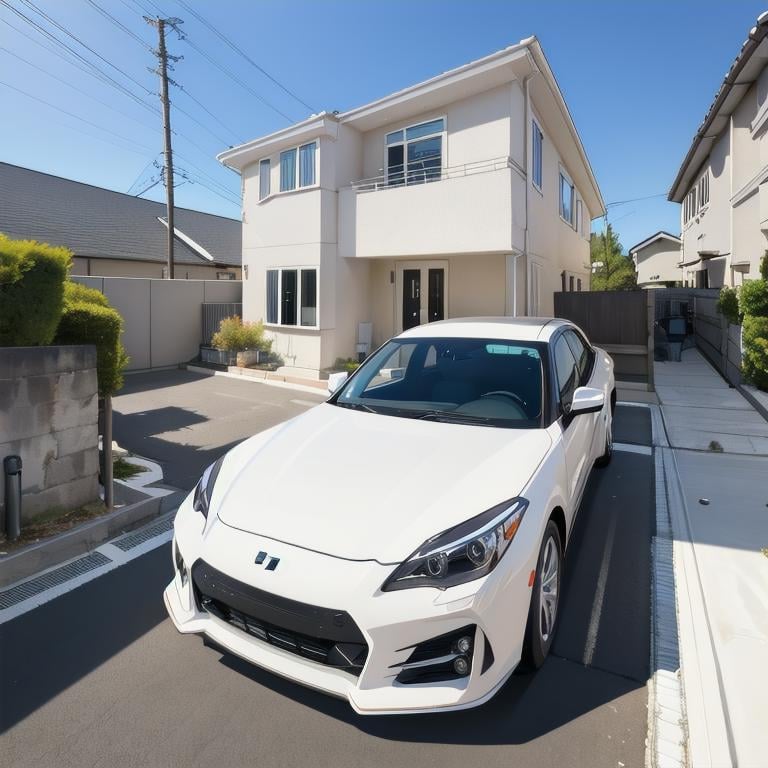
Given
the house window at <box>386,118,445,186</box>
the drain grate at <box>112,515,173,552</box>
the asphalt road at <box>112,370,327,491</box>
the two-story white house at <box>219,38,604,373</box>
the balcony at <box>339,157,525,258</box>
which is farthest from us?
the house window at <box>386,118,445,186</box>

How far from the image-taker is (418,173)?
11.8 m

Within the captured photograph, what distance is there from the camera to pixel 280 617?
2023mm

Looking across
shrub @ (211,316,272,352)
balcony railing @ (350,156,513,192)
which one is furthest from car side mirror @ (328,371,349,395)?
shrub @ (211,316,272,352)

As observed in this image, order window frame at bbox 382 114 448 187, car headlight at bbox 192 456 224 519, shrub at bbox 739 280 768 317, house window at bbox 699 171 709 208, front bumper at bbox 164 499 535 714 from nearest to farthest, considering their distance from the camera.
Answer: front bumper at bbox 164 499 535 714
car headlight at bbox 192 456 224 519
shrub at bbox 739 280 768 317
window frame at bbox 382 114 448 187
house window at bbox 699 171 709 208

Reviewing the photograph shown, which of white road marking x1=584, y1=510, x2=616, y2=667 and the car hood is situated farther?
white road marking x1=584, y1=510, x2=616, y2=667

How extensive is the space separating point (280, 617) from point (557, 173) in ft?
49.5

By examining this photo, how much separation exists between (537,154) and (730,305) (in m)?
5.36

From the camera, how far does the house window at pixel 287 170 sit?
12586mm

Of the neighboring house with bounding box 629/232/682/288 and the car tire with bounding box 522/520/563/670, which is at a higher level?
the neighboring house with bounding box 629/232/682/288

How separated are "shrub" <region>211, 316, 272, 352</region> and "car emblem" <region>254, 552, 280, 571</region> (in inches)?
435

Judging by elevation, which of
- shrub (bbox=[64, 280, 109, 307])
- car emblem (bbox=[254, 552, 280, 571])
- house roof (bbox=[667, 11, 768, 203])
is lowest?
car emblem (bbox=[254, 552, 280, 571])

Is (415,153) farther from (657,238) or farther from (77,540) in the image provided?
(657,238)

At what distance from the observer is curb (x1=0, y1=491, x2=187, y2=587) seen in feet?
10.8

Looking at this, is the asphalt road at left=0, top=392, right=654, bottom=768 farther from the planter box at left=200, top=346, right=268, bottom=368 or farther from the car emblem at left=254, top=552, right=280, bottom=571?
the planter box at left=200, top=346, right=268, bottom=368
